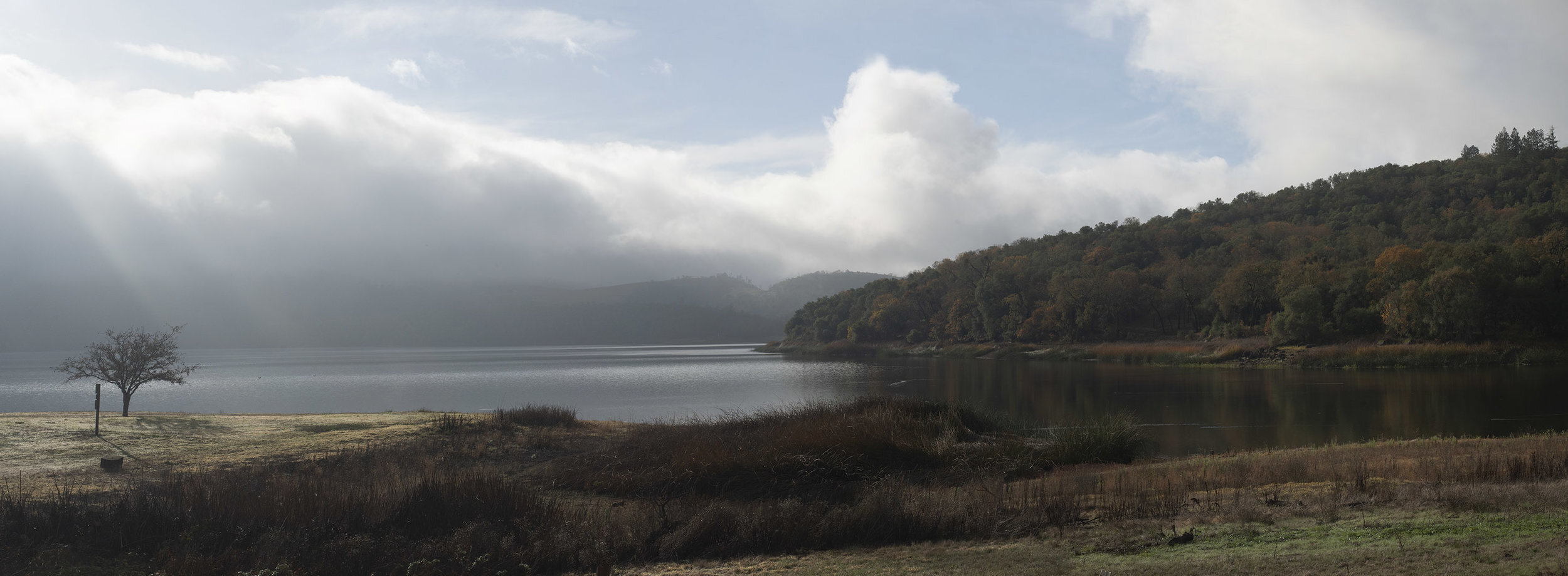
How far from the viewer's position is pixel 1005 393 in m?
39.5

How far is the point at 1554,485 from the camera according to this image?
7.73 m

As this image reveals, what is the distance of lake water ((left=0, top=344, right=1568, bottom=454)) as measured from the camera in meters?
23.2

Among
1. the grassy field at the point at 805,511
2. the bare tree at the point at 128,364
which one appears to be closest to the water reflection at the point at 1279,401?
the grassy field at the point at 805,511

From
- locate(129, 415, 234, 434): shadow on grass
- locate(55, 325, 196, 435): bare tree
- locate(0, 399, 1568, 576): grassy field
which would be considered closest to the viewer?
locate(0, 399, 1568, 576): grassy field

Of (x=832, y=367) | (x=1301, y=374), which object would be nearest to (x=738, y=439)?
(x=1301, y=374)

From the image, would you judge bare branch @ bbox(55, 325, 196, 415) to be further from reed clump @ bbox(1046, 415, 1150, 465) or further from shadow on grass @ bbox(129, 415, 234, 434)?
reed clump @ bbox(1046, 415, 1150, 465)

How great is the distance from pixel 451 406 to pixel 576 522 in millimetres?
33733

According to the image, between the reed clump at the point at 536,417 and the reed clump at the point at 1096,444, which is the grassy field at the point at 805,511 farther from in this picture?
the reed clump at the point at 536,417

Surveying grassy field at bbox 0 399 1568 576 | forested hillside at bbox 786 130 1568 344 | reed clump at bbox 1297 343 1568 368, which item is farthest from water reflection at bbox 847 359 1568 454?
forested hillside at bbox 786 130 1568 344

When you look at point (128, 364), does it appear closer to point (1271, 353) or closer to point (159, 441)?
point (159, 441)

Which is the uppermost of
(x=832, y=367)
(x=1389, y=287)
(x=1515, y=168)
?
(x=1515, y=168)

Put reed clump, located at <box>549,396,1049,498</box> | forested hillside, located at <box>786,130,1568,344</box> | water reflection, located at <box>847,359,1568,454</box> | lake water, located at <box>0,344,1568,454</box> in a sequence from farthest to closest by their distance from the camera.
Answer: forested hillside, located at <box>786,130,1568,344</box>
lake water, located at <box>0,344,1568,454</box>
water reflection, located at <box>847,359,1568,454</box>
reed clump, located at <box>549,396,1049,498</box>

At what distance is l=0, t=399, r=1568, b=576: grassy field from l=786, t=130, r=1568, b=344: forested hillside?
43352 millimetres

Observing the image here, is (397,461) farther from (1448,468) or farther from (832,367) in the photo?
(832,367)
